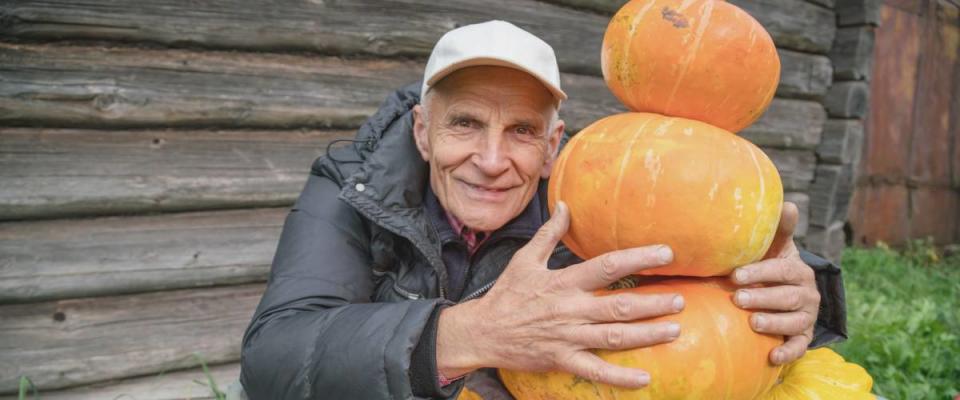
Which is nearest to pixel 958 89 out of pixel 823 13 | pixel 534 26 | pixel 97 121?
pixel 823 13

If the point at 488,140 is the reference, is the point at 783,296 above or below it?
below

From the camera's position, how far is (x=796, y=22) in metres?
4.29

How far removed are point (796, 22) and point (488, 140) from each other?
3.37 meters

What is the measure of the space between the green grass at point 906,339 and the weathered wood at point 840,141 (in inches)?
35.6

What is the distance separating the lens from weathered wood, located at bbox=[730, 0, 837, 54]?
13.5 feet

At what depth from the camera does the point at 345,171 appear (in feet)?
6.42

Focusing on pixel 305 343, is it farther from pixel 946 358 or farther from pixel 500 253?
pixel 946 358

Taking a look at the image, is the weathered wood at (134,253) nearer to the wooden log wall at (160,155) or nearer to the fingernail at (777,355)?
the wooden log wall at (160,155)

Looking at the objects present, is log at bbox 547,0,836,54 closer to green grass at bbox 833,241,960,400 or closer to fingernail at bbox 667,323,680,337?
green grass at bbox 833,241,960,400

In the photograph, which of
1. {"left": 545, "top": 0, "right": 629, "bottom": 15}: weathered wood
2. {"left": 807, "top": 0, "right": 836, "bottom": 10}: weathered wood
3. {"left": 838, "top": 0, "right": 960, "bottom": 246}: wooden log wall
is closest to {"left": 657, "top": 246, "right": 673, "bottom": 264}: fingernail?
{"left": 545, "top": 0, "right": 629, "bottom": 15}: weathered wood

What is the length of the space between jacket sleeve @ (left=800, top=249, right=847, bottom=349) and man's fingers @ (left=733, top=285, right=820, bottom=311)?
1.00ft

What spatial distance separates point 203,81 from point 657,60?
5.98ft

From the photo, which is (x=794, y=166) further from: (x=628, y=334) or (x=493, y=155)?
(x=628, y=334)

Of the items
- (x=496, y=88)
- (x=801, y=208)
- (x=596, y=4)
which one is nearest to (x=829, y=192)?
(x=801, y=208)
